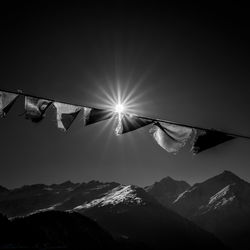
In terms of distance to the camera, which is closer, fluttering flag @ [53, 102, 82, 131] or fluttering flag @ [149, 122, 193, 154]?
fluttering flag @ [149, 122, 193, 154]

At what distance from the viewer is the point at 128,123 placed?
8117 millimetres

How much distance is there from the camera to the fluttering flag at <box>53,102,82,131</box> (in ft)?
28.8

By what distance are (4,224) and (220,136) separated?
318ft

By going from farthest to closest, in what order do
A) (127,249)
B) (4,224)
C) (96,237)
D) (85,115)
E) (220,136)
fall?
(127,249), (96,237), (4,224), (85,115), (220,136)

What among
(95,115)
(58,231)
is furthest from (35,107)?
(58,231)

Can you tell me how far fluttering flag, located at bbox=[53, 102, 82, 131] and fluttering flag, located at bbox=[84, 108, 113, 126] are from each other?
42 centimetres

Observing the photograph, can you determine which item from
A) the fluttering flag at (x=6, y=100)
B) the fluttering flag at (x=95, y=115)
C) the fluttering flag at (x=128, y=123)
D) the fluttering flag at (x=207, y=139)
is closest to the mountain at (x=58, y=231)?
the fluttering flag at (x=6, y=100)

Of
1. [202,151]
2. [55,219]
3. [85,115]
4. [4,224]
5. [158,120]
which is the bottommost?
[202,151]

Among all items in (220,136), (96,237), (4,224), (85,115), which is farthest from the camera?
(96,237)

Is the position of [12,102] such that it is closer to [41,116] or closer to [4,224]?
[41,116]

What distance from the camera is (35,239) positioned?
93.7m

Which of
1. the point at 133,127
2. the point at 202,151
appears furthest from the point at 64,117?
the point at 202,151

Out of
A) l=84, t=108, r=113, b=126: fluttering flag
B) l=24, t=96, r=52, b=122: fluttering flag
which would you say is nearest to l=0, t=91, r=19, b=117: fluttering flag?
l=24, t=96, r=52, b=122: fluttering flag

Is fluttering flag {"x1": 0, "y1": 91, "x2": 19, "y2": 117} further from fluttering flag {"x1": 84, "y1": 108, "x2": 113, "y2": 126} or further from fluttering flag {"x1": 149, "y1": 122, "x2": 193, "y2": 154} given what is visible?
fluttering flag {"x1": 149, "y1": 122, "x2": 193, "y2": 154}
